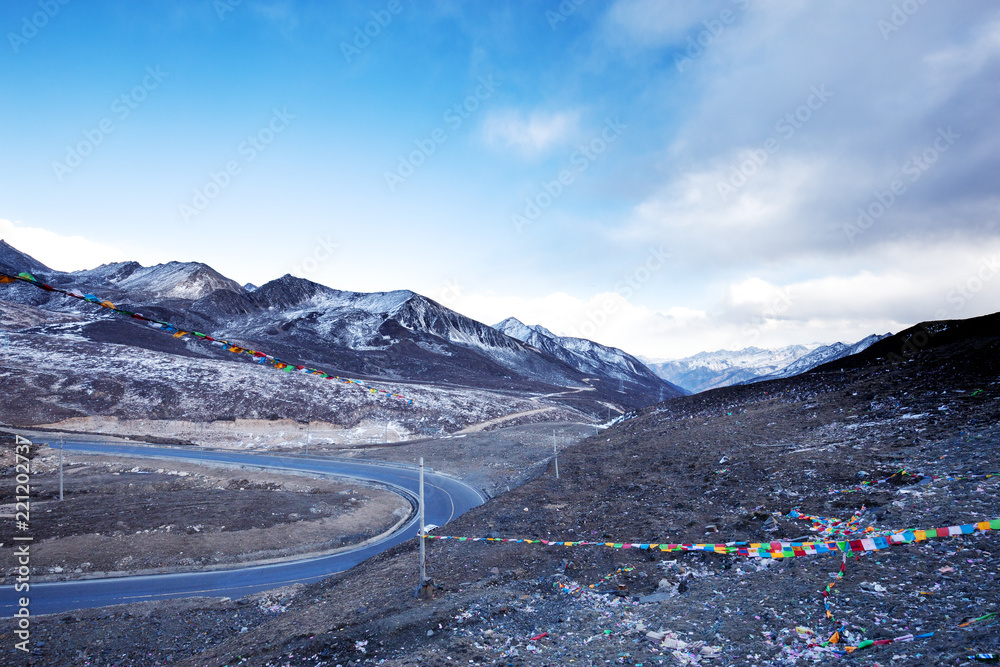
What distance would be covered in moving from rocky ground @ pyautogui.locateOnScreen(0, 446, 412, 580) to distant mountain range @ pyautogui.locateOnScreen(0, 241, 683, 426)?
66408 millimetres

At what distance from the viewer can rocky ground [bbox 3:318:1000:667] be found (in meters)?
7.71

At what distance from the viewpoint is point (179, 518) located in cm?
2494

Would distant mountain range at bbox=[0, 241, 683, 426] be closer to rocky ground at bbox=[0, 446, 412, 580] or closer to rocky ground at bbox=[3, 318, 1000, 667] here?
rocky ground at bbox=[0, 446, 412, 580]

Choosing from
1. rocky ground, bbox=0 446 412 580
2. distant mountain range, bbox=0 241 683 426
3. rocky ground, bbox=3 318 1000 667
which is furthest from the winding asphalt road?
distant mountain range, bbox=0 241 683 426

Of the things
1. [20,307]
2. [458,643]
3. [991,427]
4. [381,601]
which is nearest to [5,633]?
[381,601]

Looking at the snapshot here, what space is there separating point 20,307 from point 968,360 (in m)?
144

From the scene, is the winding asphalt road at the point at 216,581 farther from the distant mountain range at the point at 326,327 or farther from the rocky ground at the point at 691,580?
the distant mountain range at the point at 326,327

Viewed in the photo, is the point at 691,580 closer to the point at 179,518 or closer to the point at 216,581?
the point at 216,581

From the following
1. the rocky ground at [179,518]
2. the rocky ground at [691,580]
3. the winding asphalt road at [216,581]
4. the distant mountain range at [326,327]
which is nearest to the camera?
the rocky ground at [691,580]

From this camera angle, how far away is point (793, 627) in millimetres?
7758

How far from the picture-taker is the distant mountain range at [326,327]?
11344 cm

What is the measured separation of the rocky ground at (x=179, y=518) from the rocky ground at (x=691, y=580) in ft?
19.5

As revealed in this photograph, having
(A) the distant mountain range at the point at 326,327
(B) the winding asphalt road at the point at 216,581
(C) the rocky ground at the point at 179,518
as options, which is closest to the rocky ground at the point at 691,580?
(B) the winding asphalt road at the point at 216,581

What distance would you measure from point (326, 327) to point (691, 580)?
15245 centimetres
